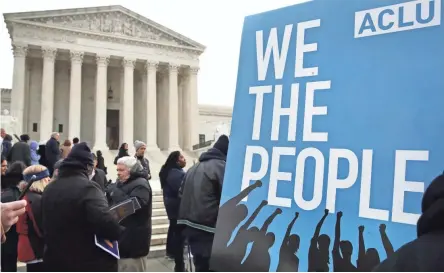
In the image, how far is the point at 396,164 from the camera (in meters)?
1.48

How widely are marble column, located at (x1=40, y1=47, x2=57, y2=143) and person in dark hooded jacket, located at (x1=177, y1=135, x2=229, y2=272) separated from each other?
30.3 metres

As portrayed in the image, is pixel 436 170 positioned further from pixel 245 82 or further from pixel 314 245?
pixel 245 82

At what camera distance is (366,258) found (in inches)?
58.7

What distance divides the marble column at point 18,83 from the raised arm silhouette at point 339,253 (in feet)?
106

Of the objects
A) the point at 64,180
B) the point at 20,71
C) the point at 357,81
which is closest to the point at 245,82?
the point at 357,81

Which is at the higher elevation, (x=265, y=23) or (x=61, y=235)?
(x=265, y=23)

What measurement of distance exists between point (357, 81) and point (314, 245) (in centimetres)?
74

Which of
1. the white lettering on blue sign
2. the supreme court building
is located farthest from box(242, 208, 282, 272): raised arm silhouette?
the supreme court building

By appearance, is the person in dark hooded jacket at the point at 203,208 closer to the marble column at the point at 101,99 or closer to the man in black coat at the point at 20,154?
the man in black coat at the point at 20,154

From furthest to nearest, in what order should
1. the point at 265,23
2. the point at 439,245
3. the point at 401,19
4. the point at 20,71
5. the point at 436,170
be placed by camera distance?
the point at 20,71 → the point at 265,23 → the point at 401,19 → the point at 436,170 → the point at 439,245

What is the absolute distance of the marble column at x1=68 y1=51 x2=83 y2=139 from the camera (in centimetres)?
3153

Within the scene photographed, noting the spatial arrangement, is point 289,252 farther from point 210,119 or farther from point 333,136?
point 210,119

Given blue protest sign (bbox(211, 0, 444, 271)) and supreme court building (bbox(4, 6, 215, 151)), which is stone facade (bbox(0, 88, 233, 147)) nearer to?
supreme court building (bbox(4, 6, 215, 151))

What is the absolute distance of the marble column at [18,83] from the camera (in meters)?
29.5
